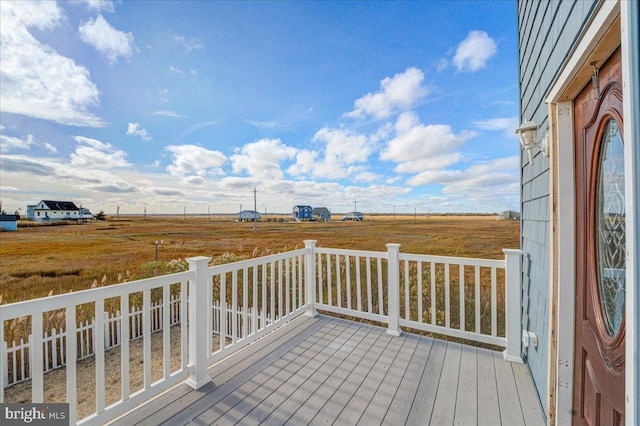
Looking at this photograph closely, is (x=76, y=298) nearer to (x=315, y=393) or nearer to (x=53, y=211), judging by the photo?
(x=315, y=393)

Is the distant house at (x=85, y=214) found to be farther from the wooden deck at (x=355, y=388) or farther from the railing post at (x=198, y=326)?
the wooden deck at (x=355, y=388)

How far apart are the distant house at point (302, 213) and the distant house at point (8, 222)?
1384 inches

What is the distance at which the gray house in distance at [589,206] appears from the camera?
0.65 m

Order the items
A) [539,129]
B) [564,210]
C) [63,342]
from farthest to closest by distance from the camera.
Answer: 1. [63,342]
2. [539,129]
3. [564,210]

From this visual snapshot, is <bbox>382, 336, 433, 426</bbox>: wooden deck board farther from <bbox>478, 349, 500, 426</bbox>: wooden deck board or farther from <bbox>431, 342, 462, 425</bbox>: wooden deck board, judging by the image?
<bbox>478, 349, 500, 426</bbox>: wooden deck board

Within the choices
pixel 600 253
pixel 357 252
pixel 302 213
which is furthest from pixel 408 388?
pixel 302 213

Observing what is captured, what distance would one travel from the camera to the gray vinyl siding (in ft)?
4.52

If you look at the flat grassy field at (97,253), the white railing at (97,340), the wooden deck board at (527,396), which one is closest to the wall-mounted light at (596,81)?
the wooden deck board at (527,396)

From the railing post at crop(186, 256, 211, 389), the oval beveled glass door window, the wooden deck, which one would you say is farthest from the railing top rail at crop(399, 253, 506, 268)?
the railing post at crop(186, 256, 211, 389)

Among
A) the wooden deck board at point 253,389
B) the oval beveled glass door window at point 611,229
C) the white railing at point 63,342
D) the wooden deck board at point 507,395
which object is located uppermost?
the oval beveled glass door window at point 611,229

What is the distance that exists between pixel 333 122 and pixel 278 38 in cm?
350

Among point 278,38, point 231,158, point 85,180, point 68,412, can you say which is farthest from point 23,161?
point 68,412

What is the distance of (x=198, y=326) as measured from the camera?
87.0 inches

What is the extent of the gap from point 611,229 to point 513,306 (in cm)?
185
